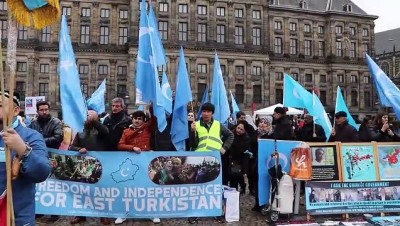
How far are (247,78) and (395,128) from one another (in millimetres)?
43397

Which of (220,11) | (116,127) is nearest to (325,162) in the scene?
(116,127)

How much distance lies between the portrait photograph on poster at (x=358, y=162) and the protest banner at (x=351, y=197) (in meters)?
0.14

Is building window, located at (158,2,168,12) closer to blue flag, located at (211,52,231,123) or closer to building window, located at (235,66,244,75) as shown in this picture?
building window, located at (235,66,244,75)

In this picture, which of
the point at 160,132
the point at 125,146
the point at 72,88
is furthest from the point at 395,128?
the point at 72,88

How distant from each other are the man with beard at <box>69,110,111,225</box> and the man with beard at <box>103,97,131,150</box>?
18 cm

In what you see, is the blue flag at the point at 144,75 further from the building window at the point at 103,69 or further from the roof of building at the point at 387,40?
the roof of building at the point at 387,40

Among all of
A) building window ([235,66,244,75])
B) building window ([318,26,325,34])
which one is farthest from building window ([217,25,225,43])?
building window ([318,26,325,34])

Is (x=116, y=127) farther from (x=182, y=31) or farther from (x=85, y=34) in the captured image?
(x=85, y=34)

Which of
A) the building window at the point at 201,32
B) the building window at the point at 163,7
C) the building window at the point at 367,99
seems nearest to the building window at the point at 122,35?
the building window at the point at 163,7

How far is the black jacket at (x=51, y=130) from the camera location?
26.6 feet

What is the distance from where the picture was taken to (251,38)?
53.8 metres

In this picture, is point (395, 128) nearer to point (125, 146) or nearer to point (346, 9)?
point (125, 146)

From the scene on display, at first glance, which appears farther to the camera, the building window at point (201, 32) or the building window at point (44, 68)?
the building window at point (201, 32)

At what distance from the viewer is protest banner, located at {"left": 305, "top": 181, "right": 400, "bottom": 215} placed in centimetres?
847
